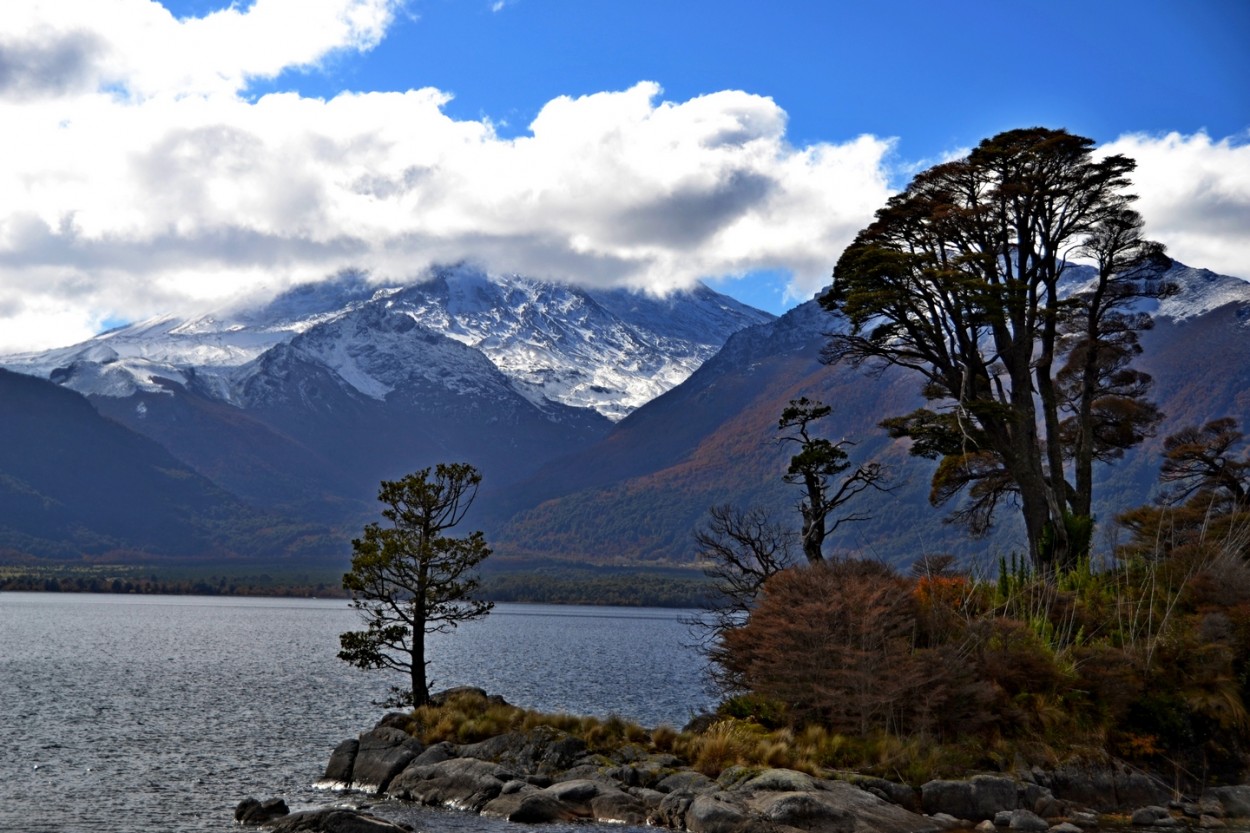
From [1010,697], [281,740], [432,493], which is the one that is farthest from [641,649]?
[1010,697]

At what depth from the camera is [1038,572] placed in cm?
4478

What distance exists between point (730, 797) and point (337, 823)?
9926mm

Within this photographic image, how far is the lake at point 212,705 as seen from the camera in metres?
39.2

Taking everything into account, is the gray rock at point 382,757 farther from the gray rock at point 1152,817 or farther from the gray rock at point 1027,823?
the gray rock at point 1152,817

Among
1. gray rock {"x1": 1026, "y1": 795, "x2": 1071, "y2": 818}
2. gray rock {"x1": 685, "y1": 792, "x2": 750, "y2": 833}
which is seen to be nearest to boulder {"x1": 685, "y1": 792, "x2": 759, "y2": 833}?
gray rock {"x1": 685, "y1": 792, "x2": 750, "y2": 833}

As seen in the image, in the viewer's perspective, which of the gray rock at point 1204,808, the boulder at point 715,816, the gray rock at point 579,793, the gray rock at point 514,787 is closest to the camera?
the boulder at point 715,816

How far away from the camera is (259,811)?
35.6 metres

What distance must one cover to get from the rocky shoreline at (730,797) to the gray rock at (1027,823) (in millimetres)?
26

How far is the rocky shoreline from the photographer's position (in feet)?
102

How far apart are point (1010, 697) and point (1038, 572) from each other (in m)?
9.41

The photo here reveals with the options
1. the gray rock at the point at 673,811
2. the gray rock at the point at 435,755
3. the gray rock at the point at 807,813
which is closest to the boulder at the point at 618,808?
the gray rock at the point at 673,811

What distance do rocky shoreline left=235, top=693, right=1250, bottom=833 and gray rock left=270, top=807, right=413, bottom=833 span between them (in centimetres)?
4

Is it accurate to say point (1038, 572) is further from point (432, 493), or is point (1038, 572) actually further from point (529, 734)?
point (432, 493)

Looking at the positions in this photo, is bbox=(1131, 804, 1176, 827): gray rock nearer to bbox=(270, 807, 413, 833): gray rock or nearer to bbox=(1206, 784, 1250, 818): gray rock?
bbox=(1206, 784, 1250, 818): gray rock
